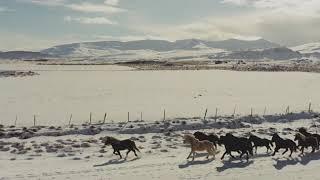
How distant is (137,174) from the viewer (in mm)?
19891

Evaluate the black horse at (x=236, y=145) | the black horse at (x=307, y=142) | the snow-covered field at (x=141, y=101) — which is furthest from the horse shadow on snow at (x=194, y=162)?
the snow-covered field at (x=141, y=101)

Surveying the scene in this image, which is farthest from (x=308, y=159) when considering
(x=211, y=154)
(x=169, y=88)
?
(x=169, y=88)

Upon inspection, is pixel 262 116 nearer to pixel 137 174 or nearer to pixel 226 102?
pixel 226 102

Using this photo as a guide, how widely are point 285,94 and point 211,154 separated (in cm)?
3617

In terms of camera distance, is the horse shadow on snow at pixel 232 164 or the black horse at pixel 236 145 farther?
the black horse at pixel 236 145

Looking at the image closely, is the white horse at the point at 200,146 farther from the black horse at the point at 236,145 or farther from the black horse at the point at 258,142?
Answer: the black horse at the point at 258,142

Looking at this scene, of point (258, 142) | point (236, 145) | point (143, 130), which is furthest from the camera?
point (143, 130)

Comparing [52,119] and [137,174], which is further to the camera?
[52,119]

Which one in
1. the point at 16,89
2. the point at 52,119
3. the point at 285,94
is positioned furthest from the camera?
the point at 16,89

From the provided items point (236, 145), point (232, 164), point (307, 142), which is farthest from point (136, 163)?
point (307, 142)

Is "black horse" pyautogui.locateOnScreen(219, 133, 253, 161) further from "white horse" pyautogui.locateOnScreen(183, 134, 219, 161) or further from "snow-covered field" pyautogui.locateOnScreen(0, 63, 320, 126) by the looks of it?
"snow-covered field" pyautogui.locateOnScreen(0, 63, 320, 126)

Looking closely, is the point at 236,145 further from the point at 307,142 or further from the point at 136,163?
the point at 136,163

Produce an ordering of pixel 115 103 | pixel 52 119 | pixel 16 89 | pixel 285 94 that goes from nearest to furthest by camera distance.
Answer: pixel 52 119 < pixel 115 103 < pixel 285 94 < pixel 16 89

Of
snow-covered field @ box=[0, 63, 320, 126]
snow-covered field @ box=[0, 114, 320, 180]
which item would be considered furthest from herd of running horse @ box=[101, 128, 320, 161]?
snow-covered field @ box=[0, 63, 320, 126]
